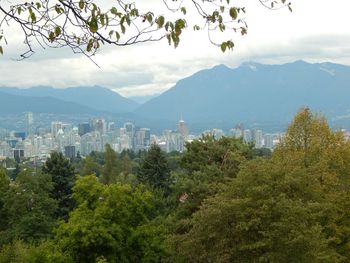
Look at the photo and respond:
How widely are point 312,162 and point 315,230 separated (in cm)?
546

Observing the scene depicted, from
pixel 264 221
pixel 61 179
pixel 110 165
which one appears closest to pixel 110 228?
pixel 264 221

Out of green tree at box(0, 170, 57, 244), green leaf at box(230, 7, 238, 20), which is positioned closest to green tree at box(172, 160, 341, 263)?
green leaf at box(230, 7, 238, 20)

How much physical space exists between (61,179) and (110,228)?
1469 centimetres

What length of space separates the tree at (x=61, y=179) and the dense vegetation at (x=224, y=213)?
5.08m

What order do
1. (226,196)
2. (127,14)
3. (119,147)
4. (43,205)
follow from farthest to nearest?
1. (119,147)
2. (43,205)
3. (226,196)
4. (127,14)

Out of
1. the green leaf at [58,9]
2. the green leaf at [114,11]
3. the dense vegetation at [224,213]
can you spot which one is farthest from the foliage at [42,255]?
the green leaf at [114,11]

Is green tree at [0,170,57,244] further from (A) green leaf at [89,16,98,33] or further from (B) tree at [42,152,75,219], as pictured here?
(A) green leaf at [89,16,98,33]

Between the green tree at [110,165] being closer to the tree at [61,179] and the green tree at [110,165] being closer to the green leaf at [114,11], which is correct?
the tree at [61,179]

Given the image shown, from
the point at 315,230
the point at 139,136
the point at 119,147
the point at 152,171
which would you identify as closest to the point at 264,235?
the point at 315,230

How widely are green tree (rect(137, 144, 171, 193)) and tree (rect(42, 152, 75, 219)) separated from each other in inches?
196

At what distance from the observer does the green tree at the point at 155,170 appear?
1342 inches

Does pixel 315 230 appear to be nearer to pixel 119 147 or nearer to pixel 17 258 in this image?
pixel 17 258

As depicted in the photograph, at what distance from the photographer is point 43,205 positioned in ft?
85.0

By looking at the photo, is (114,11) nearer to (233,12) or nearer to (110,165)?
(233,12)
